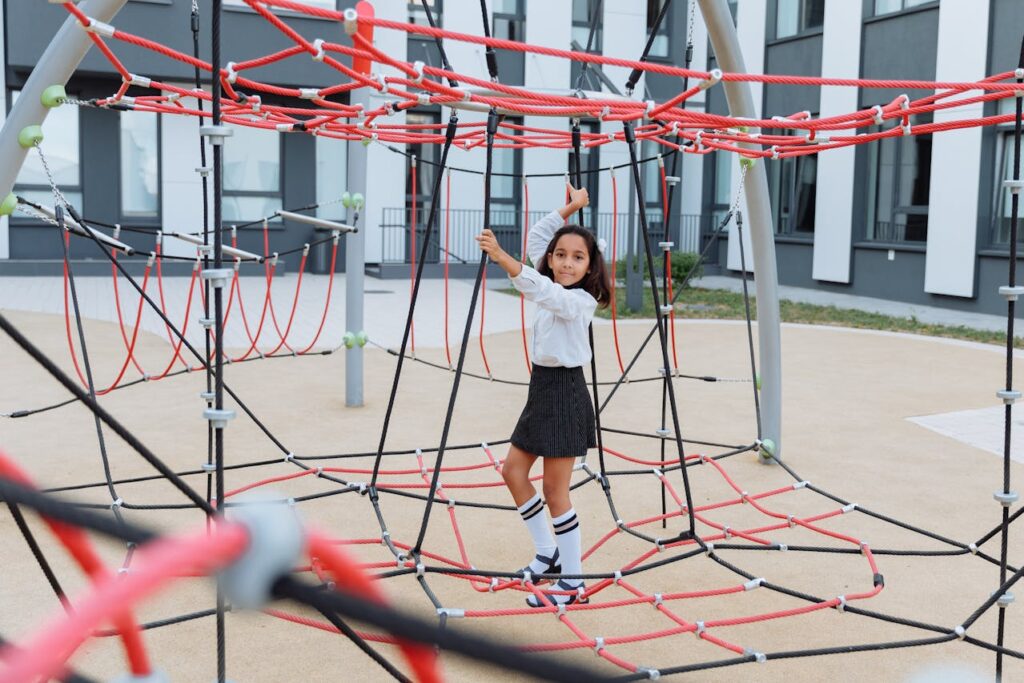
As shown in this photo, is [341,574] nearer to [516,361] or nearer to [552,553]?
[552,553]

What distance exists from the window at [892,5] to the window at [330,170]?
8450 mm

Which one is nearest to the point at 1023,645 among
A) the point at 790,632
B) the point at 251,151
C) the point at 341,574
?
the point at 790,632

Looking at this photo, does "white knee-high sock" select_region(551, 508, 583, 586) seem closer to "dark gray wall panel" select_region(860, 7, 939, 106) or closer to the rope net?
the rope net

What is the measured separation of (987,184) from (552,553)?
10.6 metres

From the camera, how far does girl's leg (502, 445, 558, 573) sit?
338 cm

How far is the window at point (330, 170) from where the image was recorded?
17109 millimetres

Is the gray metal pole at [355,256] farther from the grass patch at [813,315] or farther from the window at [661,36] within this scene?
the window at [661,36]

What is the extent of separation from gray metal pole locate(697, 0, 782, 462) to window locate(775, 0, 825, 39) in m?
11.1

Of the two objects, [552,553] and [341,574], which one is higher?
[341,574]

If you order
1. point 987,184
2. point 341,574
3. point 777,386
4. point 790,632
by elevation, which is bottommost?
point 790,632

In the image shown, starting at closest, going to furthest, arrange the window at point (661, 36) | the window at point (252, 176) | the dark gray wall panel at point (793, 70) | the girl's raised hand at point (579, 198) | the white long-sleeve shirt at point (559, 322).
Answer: the white long-sleeve shirt at point (559, 322)
the girl's raised hand at point (579, 198)
the dark gray wall panel at point (793, 70)
the window at point (252, 176)
the window at point (661, 36)

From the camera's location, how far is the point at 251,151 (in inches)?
650

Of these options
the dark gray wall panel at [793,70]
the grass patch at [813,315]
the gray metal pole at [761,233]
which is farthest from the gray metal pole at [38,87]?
the dark gray wall panel at [793,70]

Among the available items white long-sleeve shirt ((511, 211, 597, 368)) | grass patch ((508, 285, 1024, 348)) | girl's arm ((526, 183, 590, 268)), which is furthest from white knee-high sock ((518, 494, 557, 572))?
grass patch ((508, 285, 1024, 348))
